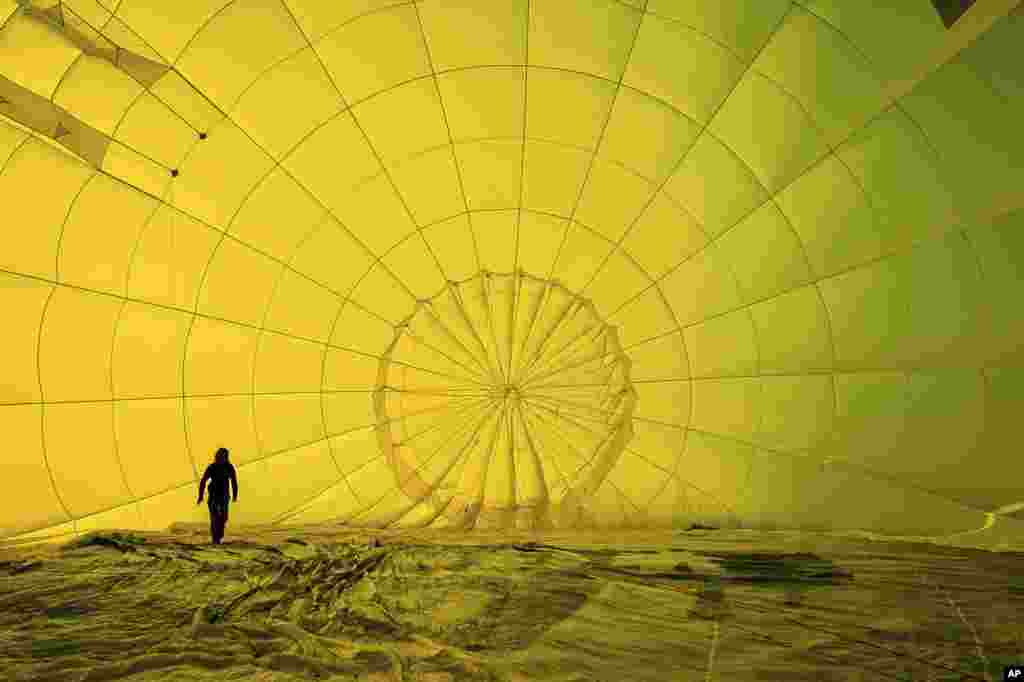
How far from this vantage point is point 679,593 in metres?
4.32

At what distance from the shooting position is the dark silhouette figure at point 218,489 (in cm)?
660

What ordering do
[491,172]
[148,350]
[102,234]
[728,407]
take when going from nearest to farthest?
[102,234] < [491,172] < [728,407] < [148,350]

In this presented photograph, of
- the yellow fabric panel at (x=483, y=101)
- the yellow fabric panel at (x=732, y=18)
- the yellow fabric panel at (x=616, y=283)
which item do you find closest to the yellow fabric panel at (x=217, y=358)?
the yellow fabric panel at (x=483, y=101)

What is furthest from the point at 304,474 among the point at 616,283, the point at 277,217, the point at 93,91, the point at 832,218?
the point at 832,218

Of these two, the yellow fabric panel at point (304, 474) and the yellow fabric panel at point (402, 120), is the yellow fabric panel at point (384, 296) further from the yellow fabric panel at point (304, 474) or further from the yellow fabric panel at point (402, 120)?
the yellow fabric panel at point (304, 474)

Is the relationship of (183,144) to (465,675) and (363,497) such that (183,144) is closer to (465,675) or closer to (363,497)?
(363,497)

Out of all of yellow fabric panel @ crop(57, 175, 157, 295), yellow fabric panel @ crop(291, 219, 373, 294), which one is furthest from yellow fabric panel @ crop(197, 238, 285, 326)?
yellow fabric panel @ crop(57, 175, 157, 295)

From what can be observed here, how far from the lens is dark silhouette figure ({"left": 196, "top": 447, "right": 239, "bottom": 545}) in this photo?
6598mm

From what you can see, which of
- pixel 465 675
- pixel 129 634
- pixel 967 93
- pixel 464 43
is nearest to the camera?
pixel 465 675

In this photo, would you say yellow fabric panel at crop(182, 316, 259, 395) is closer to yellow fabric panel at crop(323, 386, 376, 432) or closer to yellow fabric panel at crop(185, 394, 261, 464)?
yellow fabric panel at crop(185, 394, 261, 464)

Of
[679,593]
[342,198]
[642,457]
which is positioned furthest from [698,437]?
[342,198]

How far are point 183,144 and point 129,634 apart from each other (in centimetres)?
429

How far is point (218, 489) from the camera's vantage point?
6770mm

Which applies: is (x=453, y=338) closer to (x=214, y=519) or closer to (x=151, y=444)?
(x=214, y=519)
